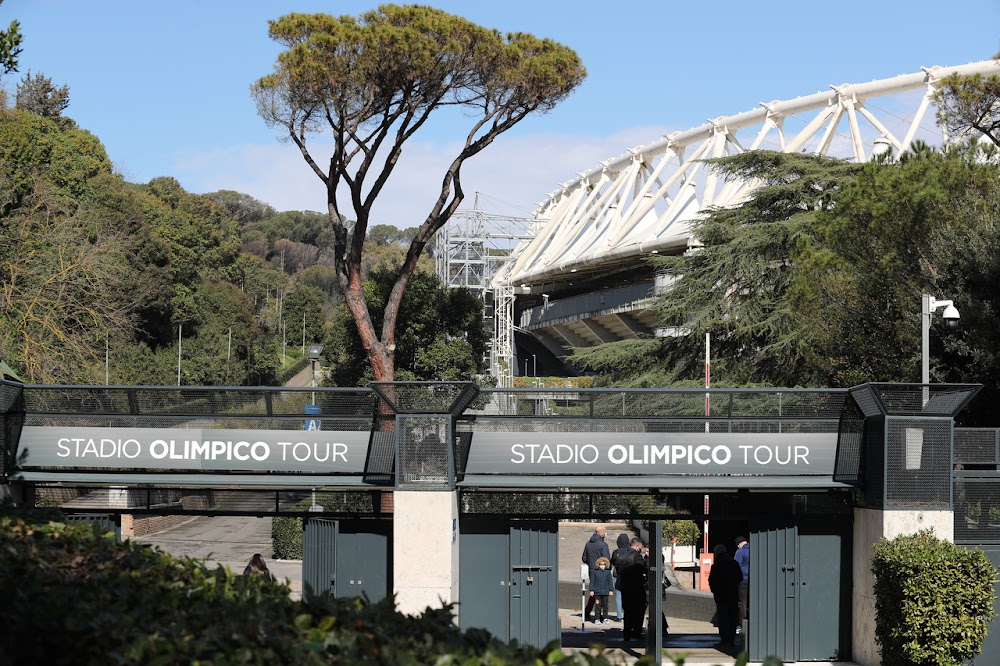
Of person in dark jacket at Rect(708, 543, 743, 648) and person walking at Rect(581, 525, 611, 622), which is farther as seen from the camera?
person walking at Rect(581, 525, 611, 622)

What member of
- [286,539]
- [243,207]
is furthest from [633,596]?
[243,207]

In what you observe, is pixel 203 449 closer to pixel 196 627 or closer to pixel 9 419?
pixel 9 419

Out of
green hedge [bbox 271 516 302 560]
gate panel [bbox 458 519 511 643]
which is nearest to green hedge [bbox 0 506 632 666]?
gate panel [bbox 458 519 511 643]

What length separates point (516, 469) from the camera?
13.2 metres

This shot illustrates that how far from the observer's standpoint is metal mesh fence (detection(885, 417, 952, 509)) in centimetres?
1282

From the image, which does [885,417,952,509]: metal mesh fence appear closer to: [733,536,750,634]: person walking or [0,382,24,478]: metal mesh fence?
[733,536,750,634]: person walking

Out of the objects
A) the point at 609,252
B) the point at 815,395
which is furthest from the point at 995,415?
the point at 609,252

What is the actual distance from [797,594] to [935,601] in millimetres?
1855

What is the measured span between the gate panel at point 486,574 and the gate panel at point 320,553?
4.93 ft

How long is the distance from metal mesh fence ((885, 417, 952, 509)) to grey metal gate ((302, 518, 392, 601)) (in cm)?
582

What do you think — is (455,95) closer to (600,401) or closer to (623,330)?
(600,401)

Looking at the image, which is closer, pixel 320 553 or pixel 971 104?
pixel 320 553

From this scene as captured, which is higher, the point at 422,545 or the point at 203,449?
the point at 203,449

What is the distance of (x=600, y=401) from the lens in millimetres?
13859
